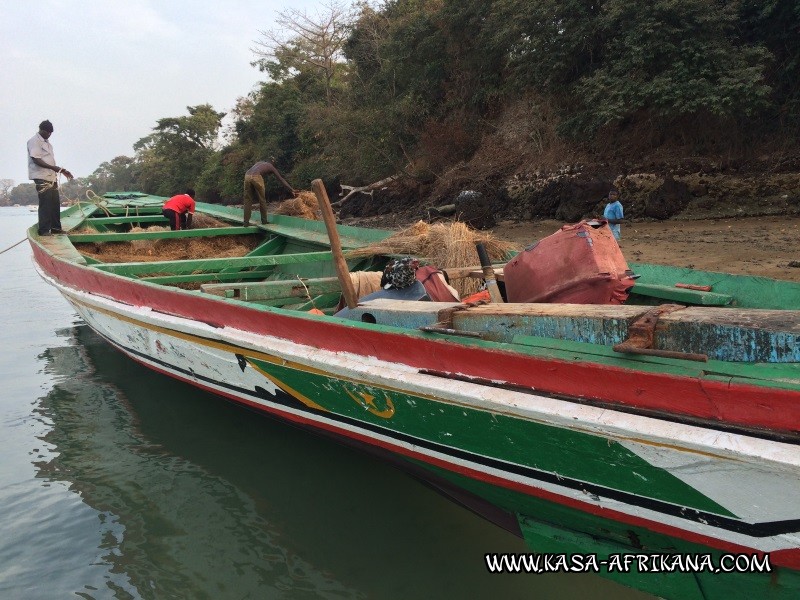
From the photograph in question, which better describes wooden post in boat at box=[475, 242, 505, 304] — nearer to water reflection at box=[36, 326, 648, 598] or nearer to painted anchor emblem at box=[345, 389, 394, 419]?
painted anchor emblem at box=[345, 389, 394, 419]

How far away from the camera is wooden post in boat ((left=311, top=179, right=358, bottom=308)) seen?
3.30 m

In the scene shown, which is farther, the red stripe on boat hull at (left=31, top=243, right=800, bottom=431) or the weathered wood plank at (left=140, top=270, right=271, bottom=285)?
the weathered wood plank at (left=140, top=270, right=271, bottom=285)

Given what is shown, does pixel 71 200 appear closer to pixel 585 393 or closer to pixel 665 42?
pixel 585 393

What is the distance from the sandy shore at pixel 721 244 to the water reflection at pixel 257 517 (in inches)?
195

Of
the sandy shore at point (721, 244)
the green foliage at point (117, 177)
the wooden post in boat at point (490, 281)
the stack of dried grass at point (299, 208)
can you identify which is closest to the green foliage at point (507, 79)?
the sandy shore at point (721, 244)

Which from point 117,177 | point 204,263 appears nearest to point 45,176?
point 204,263

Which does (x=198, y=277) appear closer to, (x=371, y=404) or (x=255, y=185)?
(x=255, y=185)

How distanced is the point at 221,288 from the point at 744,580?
3.36 m

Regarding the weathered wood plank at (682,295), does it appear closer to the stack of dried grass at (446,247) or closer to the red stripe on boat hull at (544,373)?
the stack of dried grass at (446,247)

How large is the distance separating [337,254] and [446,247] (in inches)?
37.7

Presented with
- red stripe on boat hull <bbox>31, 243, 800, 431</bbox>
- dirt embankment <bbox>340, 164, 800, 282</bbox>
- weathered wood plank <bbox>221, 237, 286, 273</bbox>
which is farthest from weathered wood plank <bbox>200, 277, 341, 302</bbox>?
dirt embankment <bbox>340, 164, 800, 282</bbox>

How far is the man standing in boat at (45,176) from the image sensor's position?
22.4 ft

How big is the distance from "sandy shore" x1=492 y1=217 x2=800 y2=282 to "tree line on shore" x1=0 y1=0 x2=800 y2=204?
80.2 inches

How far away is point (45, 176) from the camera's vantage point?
6.90 meters
